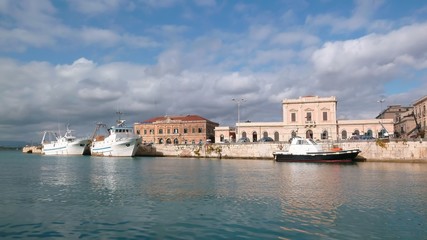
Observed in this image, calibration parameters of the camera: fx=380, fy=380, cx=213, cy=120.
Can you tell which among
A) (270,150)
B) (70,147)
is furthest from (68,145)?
(270,150)

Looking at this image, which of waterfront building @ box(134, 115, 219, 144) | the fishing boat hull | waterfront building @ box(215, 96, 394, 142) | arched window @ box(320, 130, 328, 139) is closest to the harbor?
the fishing boat hull

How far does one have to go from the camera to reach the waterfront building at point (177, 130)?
98.8 meters

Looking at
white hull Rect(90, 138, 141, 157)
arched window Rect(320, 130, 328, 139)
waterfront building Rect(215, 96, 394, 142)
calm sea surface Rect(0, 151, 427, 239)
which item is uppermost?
waterfront building Rect(215, 96, 394, 142)

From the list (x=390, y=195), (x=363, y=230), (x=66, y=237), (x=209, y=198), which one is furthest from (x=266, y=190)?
(x=66, y=237)

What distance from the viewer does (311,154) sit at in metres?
53.0

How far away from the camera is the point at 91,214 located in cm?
1612

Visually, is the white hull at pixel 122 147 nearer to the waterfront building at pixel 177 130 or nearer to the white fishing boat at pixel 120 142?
the white fishing boat at pixel 120 142

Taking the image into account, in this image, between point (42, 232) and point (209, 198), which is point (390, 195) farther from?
point (42, 232)

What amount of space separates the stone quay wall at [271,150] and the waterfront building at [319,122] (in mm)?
14714

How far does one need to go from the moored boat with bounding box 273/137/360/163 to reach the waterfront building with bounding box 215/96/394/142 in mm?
22178

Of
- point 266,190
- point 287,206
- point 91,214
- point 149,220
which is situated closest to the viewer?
point 149,220

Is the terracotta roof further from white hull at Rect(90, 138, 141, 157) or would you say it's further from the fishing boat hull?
the fishing boat hull

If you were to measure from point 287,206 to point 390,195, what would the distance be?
7.25 meters

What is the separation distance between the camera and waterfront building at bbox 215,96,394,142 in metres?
75.6
